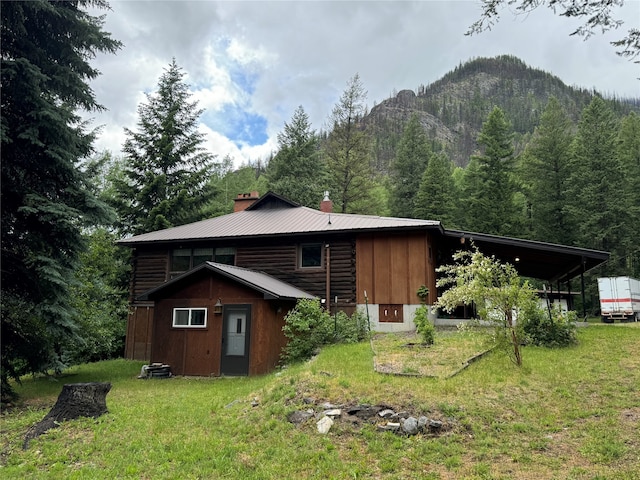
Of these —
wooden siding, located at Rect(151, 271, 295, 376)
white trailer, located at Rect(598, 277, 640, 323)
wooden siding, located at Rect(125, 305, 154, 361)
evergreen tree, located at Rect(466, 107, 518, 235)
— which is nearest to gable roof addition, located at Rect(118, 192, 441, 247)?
wooden siding, located at Rect(125, 305, 154, 361)

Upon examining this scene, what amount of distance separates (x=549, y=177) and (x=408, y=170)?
1054cm

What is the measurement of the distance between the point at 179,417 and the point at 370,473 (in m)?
3.88

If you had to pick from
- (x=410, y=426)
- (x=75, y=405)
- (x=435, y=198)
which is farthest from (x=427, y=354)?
(x=435, y=198)

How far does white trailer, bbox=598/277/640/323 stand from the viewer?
2089 cm

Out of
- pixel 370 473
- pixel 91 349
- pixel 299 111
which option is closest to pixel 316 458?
pixel 370 473

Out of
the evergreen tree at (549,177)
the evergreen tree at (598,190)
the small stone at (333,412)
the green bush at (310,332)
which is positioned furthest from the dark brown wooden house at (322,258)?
the evergreen tree at (549,177)

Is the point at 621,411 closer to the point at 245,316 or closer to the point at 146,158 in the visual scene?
the point at 245,316

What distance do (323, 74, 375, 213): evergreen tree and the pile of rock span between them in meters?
24.6

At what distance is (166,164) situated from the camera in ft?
81.0

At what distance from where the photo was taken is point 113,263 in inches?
844

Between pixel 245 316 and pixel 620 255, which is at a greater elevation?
pixel 620 255

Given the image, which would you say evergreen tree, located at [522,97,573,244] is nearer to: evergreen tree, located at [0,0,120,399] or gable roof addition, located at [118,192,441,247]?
gable roof addition, located at [118,192,441,247]

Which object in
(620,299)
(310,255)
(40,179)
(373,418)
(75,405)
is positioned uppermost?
(40,179)

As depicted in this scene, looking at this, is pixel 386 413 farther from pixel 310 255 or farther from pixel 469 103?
pixel 469 103
